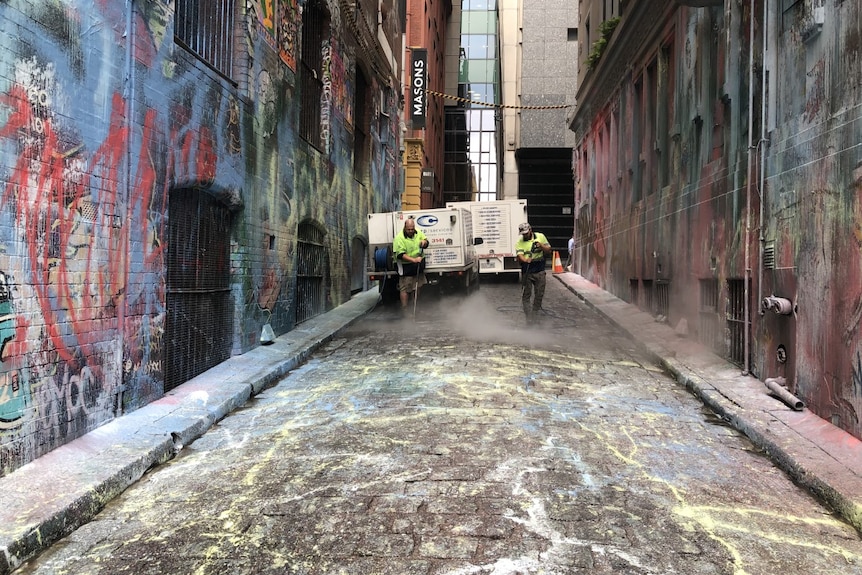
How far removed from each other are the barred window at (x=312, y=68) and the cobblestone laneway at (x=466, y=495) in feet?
20.9

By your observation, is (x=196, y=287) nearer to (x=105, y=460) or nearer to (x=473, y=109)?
(x=105, y=460)

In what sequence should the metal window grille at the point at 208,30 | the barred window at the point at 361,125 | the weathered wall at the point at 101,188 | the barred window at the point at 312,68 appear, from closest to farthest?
the weathered wall at the point at 101,188 < the metal window grille at the point at 208,30 < the barred window at the point at 312,68 < the barred window at the point at 361,125

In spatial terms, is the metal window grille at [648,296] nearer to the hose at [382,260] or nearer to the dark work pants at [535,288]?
the dark work pants at [535,288]

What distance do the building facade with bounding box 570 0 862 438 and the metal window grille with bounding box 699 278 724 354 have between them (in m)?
0.03

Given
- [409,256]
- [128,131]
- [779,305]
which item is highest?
[128,131]

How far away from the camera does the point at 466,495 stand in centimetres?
397

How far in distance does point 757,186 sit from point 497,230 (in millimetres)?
13309

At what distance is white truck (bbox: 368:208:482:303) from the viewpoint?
14.9 metres

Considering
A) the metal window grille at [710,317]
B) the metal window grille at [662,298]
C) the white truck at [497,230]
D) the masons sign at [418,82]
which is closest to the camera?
the metal window grille at [710,317]

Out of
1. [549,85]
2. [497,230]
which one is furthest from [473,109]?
[497,230]

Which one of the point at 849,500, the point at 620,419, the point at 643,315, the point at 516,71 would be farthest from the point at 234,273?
the point at 516,71

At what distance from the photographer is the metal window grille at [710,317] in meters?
8.77

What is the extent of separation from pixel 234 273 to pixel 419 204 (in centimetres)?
2137

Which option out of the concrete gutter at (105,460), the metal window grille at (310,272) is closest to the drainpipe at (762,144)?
the concrete gutter at (105,460)
